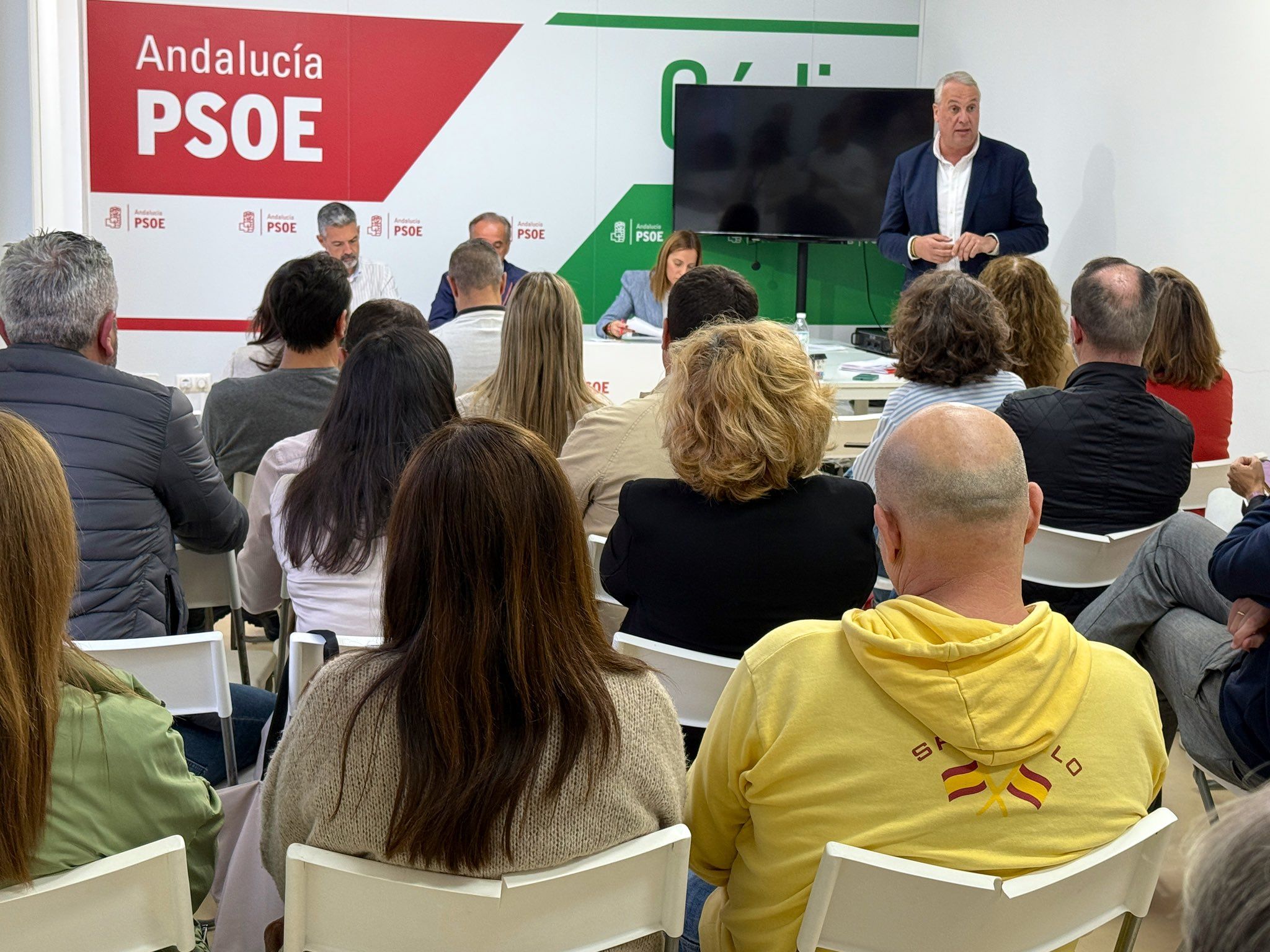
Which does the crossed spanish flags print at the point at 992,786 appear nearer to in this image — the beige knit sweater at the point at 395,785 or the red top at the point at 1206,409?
the beige knit sweater at the point at 395,785

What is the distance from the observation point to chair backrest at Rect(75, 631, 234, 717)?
6.64 ft

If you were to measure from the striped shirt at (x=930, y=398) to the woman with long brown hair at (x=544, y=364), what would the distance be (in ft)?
2.49

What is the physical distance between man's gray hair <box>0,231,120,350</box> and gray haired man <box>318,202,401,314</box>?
3722 mm

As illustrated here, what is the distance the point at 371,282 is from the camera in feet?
23.8

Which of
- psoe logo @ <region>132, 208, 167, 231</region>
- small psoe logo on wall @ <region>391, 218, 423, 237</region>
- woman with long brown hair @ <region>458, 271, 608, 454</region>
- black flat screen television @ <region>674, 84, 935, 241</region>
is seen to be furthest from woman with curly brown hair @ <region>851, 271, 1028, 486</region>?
psoe logo @ <region>132, 208, 167, 231</region>

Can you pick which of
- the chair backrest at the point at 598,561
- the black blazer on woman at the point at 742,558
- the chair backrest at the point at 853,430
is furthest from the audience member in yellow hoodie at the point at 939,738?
the chair backrest at the point at 853,430

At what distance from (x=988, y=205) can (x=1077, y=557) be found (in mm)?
3088

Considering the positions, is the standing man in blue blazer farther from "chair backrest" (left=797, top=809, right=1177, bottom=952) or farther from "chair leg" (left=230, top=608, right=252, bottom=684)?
"chair backrest" (left=797, top=809, right=1177, bottom=952)

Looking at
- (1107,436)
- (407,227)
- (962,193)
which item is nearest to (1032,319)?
(1107,436)

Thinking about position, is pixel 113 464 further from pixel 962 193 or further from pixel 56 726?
pixel 962 193

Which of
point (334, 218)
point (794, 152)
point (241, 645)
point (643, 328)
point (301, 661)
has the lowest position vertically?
point (241, 645)

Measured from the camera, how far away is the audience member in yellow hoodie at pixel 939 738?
1.41 meters

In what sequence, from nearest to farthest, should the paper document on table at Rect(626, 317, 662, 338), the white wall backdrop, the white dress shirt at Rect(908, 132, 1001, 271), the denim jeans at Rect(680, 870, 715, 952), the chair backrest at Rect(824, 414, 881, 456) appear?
1. the denim jeans at Rect(680, 870, 715, 952)
2. the chair backrest at Rect(824, 414, 881, 456)
3. the white wall backdrop
4. the white dress shirt at Rect(908, 132, 1001, 271)
5. the paper document on table at Rect(626, 317, 662, 338)

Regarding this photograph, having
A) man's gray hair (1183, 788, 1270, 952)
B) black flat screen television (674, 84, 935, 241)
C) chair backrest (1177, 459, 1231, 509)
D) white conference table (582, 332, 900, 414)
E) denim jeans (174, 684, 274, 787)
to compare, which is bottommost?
denim jeans (174, 684, 274, 787)
